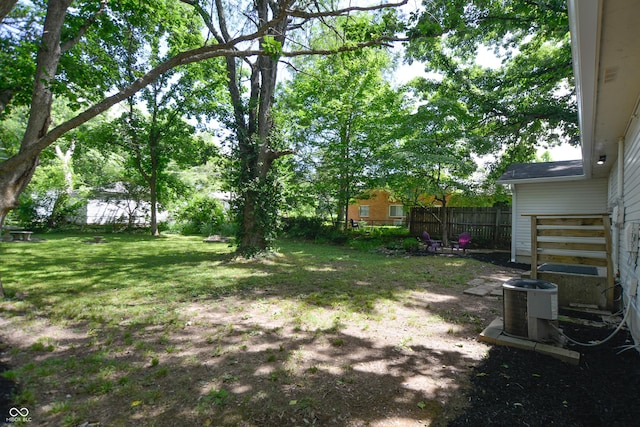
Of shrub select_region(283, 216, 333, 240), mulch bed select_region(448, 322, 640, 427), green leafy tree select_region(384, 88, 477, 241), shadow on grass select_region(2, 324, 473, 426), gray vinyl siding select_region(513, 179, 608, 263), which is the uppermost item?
green leafy tree select_region(384, 88, 477, 241)

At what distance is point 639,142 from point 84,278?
32.0ft

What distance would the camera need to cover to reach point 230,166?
945 centimetres

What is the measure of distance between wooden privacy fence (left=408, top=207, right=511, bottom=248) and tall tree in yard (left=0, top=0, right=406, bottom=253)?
9.14 meters

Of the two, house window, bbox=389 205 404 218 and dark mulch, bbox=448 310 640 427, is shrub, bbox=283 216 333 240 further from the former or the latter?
house window, bbox=389 205 404 218

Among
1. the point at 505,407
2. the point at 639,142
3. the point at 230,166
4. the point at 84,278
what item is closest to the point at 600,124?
the point at 639,142

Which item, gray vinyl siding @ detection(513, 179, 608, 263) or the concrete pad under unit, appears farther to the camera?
gray vinyl siding @ detection(513, 179, 608, 263)

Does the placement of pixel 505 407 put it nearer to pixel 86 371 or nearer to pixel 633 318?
pixel 633 318

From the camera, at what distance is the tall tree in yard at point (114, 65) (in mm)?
4578

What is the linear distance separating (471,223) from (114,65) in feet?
51.2

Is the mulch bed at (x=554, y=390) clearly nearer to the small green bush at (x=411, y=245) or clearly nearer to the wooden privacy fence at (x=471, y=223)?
the small green bush at (x=411, y=245)

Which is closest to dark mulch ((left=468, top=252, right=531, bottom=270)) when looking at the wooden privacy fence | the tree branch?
the wooden privacy fence

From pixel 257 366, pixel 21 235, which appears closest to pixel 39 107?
pixel 257 366

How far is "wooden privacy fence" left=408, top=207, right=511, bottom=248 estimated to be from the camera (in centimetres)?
1327

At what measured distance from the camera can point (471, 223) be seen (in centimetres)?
1412
